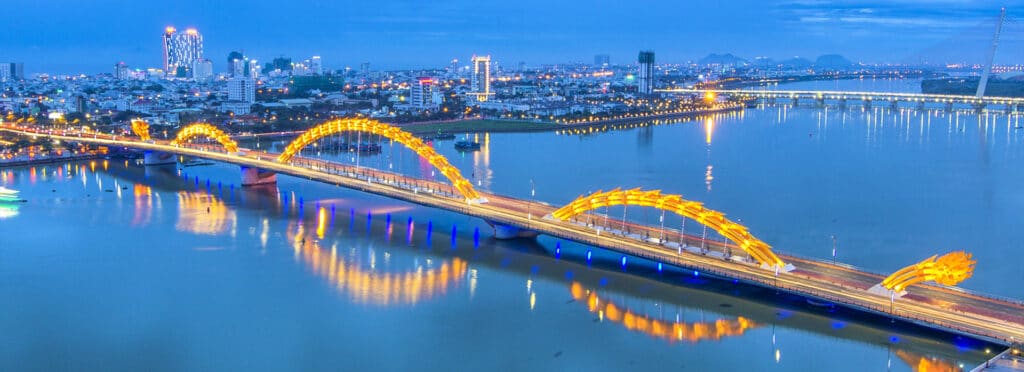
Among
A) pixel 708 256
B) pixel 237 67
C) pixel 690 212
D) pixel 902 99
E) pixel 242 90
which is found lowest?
pixel 708 256

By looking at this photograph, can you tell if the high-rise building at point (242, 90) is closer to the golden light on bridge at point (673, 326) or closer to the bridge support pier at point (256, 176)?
the bridge support pier at point (256, 176)

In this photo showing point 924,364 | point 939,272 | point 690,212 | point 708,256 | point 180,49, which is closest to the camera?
point 924,364

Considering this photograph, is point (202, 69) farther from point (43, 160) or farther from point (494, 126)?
point (43, 160)

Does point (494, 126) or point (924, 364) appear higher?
point (494, 126)

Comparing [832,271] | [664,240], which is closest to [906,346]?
[832,271]

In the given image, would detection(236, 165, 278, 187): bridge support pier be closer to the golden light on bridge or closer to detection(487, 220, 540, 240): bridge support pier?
detection(487, 220, 540, 240): bridge support pier

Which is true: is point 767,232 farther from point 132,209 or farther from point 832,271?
point 132,209

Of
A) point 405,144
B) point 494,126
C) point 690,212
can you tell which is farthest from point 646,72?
point 690,212

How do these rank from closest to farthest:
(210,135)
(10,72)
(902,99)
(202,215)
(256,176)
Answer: (202,215) → (256,176) → (210,135) → (902,99) → (10,72)
